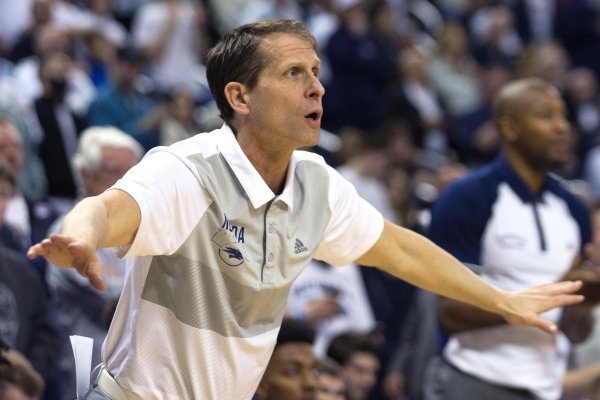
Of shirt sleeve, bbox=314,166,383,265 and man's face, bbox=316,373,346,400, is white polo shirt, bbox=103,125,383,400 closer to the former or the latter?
shirt sleeve, bbox=314,166,383,265

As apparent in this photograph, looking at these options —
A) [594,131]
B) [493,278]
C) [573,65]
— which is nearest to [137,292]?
[493,278]

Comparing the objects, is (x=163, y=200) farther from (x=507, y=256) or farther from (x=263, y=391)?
(x=507, y=256)

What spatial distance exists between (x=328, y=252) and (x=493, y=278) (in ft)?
4.89

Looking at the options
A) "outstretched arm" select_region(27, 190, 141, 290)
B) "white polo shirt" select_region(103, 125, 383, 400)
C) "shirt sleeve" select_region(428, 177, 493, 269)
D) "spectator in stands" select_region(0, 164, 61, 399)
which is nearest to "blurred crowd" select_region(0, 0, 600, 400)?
"spectator in stands" select_region(0, 164, 61, 399)

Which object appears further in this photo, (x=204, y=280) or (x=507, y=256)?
(x=507, y=256)

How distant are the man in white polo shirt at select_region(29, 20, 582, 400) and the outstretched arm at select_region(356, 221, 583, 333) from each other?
0.77 feet

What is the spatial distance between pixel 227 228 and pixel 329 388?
2.78 meters

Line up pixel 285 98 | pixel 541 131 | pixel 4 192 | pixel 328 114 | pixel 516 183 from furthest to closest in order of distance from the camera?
pixel 328 114 → pixel 4 192 → pixel 541 131 → pixel 516 183 → pixel 285 98

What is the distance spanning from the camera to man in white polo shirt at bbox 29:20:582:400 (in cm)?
355

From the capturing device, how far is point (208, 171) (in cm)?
365

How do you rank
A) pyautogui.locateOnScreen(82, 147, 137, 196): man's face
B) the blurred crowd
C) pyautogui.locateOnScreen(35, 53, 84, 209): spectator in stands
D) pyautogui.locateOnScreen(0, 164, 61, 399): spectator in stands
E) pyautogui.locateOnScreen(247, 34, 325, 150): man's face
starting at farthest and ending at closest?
1. pyautogui.locateOnScreen(35, 53, 84, 209): spectator in stands
2. pyautogui.locateOnScreen(82, 147, 137, 196): man's face
3. the blurred crowd
4. pyautogui.locateOnScreen(0, 164, 61, 399): spectator in stands
5. pyautogui.locateOnScreen(247, 34, 325, 150): man's face

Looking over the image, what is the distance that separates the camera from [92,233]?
118 inches

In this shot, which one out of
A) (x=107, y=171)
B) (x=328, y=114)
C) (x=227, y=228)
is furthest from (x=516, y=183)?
(x=328, y=114)

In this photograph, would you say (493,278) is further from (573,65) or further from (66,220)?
(573,65)
